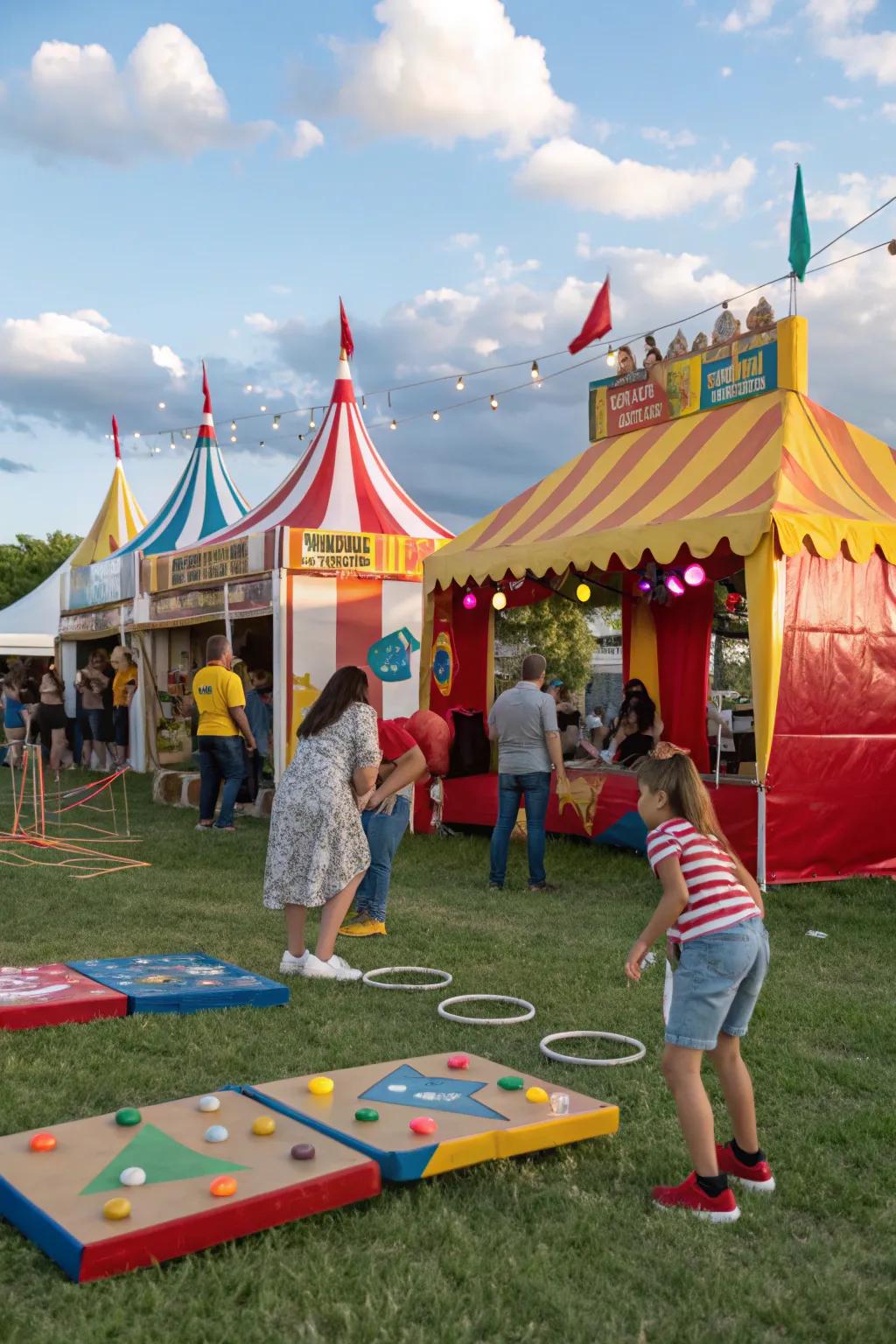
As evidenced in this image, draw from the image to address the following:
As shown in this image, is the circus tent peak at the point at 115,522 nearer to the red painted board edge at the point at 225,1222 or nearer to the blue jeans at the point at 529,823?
the blue jeans at the point at 529,823

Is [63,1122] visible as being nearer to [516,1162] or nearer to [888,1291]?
[516,1162]

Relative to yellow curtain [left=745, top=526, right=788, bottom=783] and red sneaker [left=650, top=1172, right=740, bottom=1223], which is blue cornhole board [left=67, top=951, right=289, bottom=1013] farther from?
yellow curtain [left=745, top=526, right=788, bottom=783]

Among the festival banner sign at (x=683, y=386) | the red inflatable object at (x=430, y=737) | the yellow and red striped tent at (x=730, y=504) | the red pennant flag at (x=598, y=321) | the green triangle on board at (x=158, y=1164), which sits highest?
the red pennant flag at (x=598, y=321)

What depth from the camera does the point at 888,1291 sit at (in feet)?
8.50

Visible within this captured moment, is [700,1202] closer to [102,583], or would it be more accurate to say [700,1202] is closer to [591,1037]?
[591,1037]

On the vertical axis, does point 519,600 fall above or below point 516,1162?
above

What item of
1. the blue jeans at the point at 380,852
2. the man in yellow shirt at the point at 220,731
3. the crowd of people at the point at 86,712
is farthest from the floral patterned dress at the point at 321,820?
the crowd of people at the point at 86,712

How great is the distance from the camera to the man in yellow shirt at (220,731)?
10.0m

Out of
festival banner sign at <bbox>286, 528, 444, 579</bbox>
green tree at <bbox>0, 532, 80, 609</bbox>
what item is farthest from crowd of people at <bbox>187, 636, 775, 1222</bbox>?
green tree at <bbox>0, 532, 80, 609</bbox>

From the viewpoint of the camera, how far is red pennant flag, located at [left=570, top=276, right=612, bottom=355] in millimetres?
10336

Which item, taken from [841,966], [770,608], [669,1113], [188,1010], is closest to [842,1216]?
[669,1113]

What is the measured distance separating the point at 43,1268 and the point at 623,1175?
1522 mm

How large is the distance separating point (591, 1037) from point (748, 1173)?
4.57 feet

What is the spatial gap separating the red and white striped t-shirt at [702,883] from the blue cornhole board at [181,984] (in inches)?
90.5
